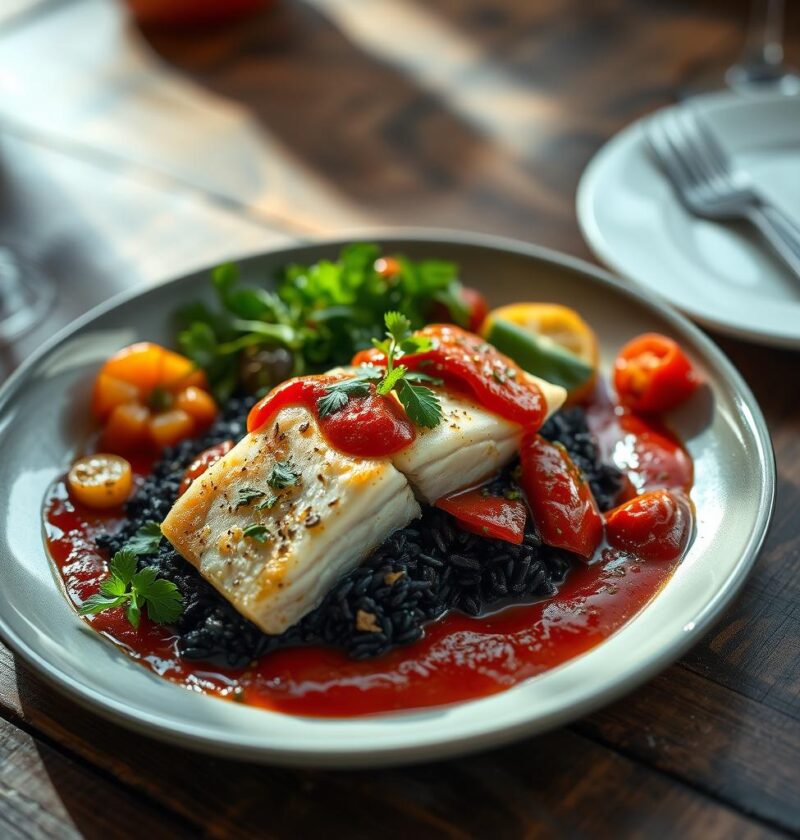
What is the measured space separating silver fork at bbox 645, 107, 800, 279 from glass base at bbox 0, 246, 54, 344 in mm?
2978

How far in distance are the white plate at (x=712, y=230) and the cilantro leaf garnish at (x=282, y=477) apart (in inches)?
70.9

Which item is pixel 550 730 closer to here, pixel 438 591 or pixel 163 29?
pixel 438 591

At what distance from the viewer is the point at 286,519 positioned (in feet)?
9.26

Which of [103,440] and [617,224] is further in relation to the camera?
[617,224]

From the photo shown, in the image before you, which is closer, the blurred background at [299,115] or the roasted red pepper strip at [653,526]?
the roasted red pepper strip at [653,526]

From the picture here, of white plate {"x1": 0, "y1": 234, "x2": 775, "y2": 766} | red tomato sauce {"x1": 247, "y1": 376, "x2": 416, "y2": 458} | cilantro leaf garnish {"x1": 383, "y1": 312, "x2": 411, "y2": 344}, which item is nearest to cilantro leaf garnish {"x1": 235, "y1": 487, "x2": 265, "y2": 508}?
red tomato sauce {"x1": 247, "y1": 376, "x2": 416, "y2": 458}

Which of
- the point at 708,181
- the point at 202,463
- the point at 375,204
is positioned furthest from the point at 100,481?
the point at 708,181

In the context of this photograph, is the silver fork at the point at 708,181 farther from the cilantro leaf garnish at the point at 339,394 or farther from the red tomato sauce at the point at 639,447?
the cilantro leaf garnish at the point at 339,394

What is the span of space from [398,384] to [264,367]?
0.95m

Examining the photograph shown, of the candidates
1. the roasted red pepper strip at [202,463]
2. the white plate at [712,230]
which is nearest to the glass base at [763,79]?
the white plate at [712,230]

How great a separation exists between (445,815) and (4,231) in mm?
3992

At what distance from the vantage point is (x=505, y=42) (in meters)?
6.61

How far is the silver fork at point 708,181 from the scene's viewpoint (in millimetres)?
4305

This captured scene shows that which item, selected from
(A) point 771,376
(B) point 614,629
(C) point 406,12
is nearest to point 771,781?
(B) point 614,629
